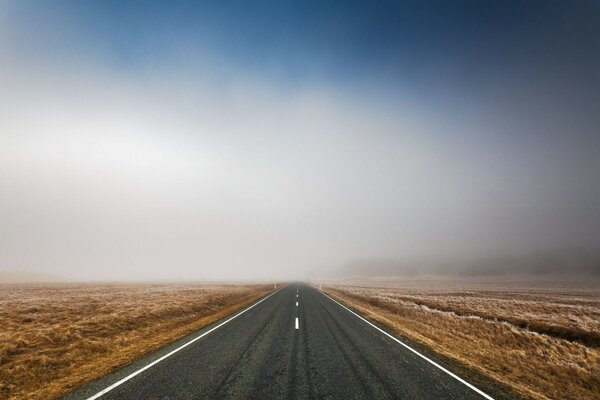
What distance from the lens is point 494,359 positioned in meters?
10.2

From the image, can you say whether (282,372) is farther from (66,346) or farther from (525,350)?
(525,350)

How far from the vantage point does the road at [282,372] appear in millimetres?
6371

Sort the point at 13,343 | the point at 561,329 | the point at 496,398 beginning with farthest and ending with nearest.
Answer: the point at 561,329 → the point at 13,343 → the point at 496,398

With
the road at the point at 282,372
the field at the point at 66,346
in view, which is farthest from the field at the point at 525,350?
the field at the point at 66,346

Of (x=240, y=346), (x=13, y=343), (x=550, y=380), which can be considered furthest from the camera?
(x=240, y=346)

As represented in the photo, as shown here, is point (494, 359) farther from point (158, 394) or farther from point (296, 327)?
point (158, 394)

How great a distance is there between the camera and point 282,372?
7.75 meters

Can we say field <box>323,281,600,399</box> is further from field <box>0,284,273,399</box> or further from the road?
field <box>0,284,273,399</box>

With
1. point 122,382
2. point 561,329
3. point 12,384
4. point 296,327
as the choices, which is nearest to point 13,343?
point 12,384

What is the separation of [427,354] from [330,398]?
18.8 ft

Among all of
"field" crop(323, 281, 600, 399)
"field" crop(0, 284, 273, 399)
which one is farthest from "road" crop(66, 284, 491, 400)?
"field" crop(323, 281, 600, 399)

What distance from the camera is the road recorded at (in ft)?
20.9

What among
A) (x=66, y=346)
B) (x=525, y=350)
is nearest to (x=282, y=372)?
(x=66, y=346)

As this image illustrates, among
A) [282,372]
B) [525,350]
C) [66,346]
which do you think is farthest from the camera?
[525,350]
